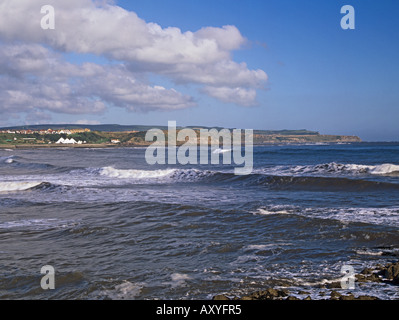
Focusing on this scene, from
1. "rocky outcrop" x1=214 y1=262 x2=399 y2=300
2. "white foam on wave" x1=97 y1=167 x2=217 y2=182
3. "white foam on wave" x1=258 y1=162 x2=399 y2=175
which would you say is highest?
"white foam on wave" x1=258 y1=162 x2=399 y2=175

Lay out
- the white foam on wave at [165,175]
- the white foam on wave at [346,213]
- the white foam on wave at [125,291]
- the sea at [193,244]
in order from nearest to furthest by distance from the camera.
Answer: the white foam on wave at [125,291], the sea at [193,244], the white foam on wave at [346,213], the white foam on wave at [165,175]

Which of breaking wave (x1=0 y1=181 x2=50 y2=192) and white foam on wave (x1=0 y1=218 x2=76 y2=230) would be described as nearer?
white foam on wave (x1=0 y1=218 x2=76 y2=230)

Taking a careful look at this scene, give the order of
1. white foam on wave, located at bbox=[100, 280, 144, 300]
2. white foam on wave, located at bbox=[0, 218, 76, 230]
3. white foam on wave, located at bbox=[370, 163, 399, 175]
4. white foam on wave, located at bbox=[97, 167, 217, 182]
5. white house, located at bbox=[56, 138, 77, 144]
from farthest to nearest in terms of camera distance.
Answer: white house, located at bbox=[56, 138, 77, 144]
white foam on wave, located at bbox=[97, 167, 217, 182]
white foam on wave, located at bbox=[370, 163, 399, 175]
white foam on wave, located at bbox=[0, 218, 76, 230]
white foam on wave, located at bbox=[100, 280, 144, 300]

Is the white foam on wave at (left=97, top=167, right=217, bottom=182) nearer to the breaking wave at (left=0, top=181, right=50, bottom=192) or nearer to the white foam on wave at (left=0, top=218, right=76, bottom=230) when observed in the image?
the breaking wave at (left=0, top=181, right=50, bottom=192)

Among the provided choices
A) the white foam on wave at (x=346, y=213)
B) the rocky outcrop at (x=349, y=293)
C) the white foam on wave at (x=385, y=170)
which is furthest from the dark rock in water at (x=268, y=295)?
the white foam on wave at (x=385, y=170)

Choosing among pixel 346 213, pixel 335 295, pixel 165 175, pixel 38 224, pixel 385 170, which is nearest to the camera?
pixel 335 295

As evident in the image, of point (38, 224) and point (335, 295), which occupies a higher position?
point (335, 295)

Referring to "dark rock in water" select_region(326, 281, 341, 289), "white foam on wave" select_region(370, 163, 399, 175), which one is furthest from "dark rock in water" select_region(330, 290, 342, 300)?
"white foam on wave" select_region(370, 163, 399, 175)

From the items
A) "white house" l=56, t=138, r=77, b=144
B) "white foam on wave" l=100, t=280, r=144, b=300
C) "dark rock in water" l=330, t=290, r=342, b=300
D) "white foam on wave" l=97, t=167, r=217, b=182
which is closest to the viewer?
"dark rock in water" l=330, t=290, r=342, b=300

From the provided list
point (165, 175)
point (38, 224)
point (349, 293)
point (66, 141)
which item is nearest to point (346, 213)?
point (349, 293)

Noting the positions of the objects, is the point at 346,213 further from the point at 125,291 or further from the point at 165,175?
the point at 165,175

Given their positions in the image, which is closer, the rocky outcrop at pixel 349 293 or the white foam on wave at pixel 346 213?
the rocky outcrop at pixel 349 293

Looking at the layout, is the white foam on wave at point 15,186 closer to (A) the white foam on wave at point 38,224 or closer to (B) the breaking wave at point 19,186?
(B) the breaking wave at point 19,186
